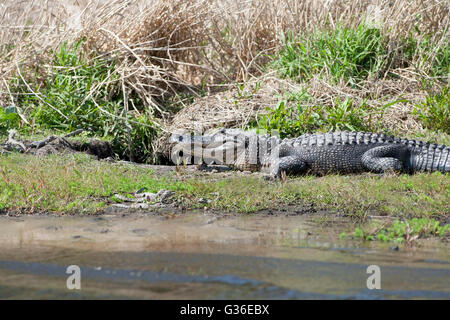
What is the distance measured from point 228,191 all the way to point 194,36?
4614mm

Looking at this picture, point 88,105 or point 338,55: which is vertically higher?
point 338,55

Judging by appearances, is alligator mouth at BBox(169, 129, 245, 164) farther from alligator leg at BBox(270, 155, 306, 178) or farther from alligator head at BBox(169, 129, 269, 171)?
alligator leg at BBox(270, 155, 306, 178)

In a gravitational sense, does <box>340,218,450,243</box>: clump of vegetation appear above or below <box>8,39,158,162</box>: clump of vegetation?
below

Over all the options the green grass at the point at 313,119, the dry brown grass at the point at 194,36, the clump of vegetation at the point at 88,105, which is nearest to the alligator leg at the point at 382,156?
the green grass at the point at 313,119

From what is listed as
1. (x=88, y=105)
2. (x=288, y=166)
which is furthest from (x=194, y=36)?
(x=288, y=166)

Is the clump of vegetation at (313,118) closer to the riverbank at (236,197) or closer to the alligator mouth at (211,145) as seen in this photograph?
the alligator mouth at (211,145)

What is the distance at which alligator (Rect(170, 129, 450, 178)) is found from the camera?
6.13 m

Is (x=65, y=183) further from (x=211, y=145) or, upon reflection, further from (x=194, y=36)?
(x=194, y=36)

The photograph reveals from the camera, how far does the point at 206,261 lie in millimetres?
3213

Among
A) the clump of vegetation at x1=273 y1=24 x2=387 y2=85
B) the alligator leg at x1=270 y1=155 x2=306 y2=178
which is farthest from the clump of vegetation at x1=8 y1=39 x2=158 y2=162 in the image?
the clump of vegetation at x1=273 y1=24 x2=387 y2=85

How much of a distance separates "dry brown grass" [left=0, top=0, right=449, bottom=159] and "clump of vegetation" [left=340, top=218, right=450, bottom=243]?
13.2 ft
